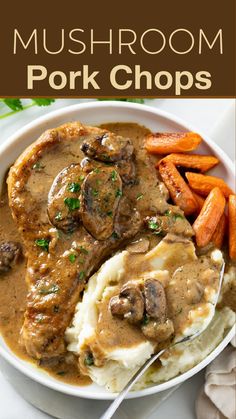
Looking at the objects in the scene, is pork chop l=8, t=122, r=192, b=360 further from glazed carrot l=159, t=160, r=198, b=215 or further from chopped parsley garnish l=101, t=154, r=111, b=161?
glazed carrot l=159, t=160, r=198, b=215

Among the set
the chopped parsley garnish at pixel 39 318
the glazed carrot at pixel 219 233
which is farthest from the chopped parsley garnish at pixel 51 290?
the glazed carrot at pixel 219 233

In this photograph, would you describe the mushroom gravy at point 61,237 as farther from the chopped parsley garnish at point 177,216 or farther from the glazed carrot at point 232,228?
the glazed carrot at point 232,228

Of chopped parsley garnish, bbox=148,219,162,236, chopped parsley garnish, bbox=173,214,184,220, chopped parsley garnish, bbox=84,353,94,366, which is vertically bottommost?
chopped parsley garnish, bbox=84,353,94,366

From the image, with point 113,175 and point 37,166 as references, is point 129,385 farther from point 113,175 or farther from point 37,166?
point 37,166

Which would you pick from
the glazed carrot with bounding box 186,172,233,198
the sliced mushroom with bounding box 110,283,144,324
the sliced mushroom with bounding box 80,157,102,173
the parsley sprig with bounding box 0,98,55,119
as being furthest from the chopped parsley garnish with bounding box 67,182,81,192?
the parsley sprig with bounding box 0,98,55,119

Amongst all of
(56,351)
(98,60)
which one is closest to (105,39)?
(98,60)

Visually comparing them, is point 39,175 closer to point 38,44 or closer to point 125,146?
point 125,146
